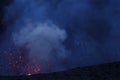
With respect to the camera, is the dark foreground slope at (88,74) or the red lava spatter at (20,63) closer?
the dark foreground slope at (88,74)

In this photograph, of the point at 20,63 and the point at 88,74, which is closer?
the point at 88,74

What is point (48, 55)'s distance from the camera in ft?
76.2

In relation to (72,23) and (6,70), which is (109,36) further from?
(6,70)

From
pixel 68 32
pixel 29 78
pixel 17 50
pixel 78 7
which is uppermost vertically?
pixel 78 7

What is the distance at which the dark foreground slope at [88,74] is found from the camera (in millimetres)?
11445

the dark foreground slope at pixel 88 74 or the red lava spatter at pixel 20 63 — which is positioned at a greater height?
the red lava spatter at pixel 20 63

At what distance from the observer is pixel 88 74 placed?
37.9 ft

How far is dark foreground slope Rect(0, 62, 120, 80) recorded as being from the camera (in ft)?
37.6

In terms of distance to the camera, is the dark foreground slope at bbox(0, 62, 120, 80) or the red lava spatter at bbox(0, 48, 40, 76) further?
the red lava spatter at bbox(0, 48, 40, 76)

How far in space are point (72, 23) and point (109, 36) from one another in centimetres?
423

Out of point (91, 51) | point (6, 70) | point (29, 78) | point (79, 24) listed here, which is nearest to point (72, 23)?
point (79, 24)

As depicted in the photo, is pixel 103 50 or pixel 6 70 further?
pixel 103 50

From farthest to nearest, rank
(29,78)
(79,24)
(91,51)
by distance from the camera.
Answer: (79,24), (91,51), (29,78)

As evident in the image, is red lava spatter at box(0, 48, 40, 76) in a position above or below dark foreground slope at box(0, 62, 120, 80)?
above
